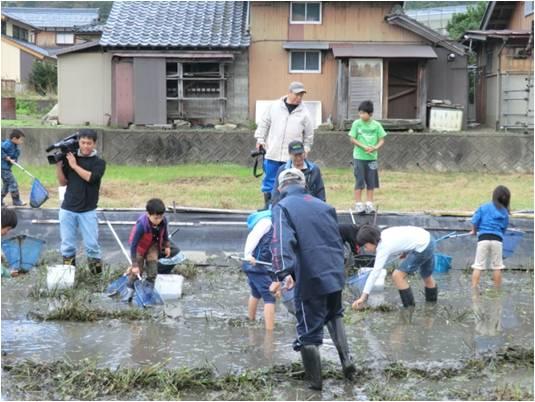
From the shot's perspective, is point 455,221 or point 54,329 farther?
point 455,221

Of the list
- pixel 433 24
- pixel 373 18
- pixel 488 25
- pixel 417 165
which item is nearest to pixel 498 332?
pixel 417 165

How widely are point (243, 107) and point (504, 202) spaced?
48.6ft

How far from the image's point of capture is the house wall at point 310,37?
23438 millimetres

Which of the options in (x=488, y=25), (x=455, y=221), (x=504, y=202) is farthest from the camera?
(x=488, y=25)

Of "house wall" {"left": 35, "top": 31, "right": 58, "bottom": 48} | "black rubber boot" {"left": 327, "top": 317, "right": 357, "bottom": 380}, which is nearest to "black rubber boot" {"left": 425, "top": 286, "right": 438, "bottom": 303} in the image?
"black rubber boot" {"left": 327, "top": 317, "right": 357, "bottom": 380}

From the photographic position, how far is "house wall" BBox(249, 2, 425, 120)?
23438 millimetres

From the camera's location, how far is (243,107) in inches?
942

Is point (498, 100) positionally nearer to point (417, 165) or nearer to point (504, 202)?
point (417, 165)

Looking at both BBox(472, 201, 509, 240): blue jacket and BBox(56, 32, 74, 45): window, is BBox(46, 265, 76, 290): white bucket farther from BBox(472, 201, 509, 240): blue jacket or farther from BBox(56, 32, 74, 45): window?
BBox(56, 32, 74, 45): window

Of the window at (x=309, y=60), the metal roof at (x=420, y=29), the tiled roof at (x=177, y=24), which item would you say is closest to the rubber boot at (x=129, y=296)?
the tiled roof at (x=177, y=24)

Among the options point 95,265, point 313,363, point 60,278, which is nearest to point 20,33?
point 95,265

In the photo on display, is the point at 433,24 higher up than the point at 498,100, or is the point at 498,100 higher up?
the point at 433,24

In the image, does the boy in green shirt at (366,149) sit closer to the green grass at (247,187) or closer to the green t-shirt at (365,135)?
the green t-shirt at (365,135)

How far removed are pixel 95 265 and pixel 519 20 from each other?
67.2ft
